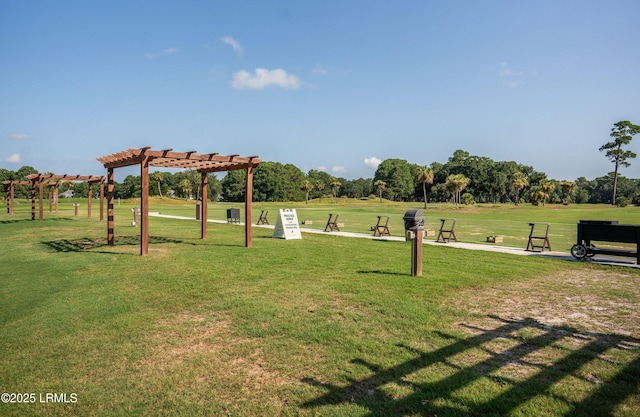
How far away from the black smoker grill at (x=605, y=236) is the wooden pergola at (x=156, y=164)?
1023 centimetres

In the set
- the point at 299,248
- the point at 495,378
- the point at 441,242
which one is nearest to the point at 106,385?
the point at 495,378

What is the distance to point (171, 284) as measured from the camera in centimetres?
815

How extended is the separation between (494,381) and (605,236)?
9.34 metres

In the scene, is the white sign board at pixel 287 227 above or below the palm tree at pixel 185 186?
below

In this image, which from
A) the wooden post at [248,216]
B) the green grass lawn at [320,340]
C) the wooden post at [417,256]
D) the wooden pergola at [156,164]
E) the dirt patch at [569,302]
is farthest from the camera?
the wooden post at [248,216]

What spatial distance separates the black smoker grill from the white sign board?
9.71 meters

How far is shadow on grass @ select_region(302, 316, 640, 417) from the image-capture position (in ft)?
11.4

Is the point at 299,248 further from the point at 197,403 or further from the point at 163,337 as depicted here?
the point at 197,403

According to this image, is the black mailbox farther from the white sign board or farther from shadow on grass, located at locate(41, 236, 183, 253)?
shadow on grass, located at locate(41, 236, 183, 253)

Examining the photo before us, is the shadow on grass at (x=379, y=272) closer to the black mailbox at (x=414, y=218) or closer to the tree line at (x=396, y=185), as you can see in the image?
the black mailbox at (x=414, y=218)

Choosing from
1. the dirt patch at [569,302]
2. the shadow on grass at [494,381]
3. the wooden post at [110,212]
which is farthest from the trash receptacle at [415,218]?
the wooden post at [110,212]

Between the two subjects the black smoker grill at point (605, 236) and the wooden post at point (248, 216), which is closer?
the black smoker grill at point (605, 236)

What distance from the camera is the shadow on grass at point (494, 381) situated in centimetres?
346

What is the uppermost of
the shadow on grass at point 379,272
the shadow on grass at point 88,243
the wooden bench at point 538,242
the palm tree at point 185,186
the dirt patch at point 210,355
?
the palm tree at point 185,186
